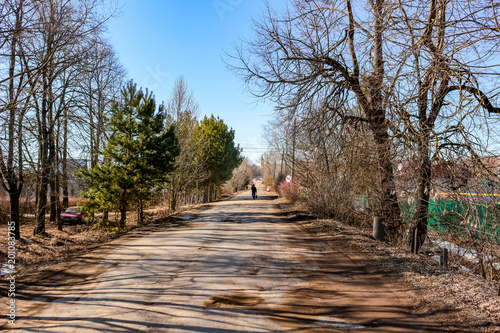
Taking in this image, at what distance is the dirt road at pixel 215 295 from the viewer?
4325 mm

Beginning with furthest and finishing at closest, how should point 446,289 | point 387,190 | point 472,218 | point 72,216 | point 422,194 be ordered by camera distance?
point 72,216 → point 387,190 → point 422,194 → point 472,218 → point 446,289

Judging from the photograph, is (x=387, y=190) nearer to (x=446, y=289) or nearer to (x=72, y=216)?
(x=446, y=289)

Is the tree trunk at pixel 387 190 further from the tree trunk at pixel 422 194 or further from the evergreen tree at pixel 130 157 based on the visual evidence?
the evergreen tree at pixel 130 157

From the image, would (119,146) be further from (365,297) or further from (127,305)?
(365,297)

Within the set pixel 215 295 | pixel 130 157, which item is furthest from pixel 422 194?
pixel 130 157

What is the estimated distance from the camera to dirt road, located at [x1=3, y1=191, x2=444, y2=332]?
170 inches

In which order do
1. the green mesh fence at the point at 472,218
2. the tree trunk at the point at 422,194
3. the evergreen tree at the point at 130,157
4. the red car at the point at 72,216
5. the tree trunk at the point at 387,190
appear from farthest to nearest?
1. the red car at the point at 72,216
2. the evergreen tree at the point at 130,157
3. the tree trunk at the point at 387,190
4. the tree trunk at the point at 422,194
5. the green mesh fence at the point at 472,218

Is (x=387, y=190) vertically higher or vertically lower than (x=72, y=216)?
higher

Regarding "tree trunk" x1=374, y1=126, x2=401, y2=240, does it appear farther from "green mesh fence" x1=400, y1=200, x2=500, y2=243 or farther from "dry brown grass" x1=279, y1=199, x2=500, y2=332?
"dry brown grass" x1=279, y1=199, x2=500, y2=332

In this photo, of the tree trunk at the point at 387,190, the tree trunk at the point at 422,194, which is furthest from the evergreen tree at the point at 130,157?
the tree trunk at the point at 422,194

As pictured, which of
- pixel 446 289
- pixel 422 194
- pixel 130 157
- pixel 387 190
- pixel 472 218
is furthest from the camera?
pixel 130 157

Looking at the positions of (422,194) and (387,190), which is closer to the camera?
(422,194)

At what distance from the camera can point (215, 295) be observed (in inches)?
212

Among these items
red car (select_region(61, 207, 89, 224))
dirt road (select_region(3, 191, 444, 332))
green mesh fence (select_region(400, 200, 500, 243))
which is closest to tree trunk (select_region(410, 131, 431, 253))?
green mesh fence (select_region(400, 200, 500, 243))
